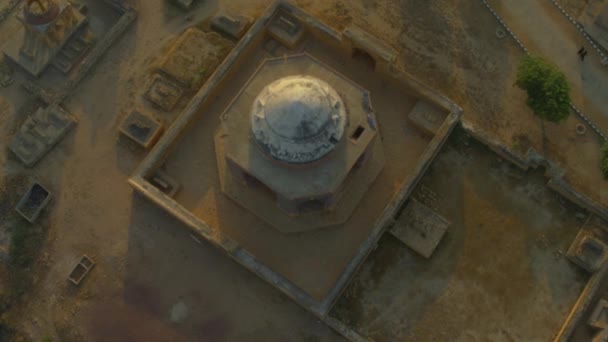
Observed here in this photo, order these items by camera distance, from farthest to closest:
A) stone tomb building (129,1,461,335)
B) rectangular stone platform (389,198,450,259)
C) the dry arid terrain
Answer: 1. the dry arid terrain
2. rectangular stone platform (389,198,450,259)
3. stone tomb building (129,1,461,335)

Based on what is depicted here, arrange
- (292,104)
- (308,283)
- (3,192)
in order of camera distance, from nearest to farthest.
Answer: (292,104) < (308,283) < (3,192)

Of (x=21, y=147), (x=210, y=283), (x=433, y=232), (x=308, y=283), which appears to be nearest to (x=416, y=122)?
(x=433, y=232)

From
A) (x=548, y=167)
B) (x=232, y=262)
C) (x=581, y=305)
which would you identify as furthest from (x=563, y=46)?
(x=232, y=262)

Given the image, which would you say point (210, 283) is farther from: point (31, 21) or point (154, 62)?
point (31, 21)

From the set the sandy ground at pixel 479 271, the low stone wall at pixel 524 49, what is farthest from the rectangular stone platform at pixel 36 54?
the low stone wall at pixel 524 49

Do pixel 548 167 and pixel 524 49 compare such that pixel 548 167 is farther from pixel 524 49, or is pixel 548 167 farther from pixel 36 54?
pixel 36 54

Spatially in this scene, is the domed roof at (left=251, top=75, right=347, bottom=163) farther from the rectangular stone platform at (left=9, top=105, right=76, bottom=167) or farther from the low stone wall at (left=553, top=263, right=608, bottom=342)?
the low stone wall at (left=553, top=263, right=608, bottom=342)

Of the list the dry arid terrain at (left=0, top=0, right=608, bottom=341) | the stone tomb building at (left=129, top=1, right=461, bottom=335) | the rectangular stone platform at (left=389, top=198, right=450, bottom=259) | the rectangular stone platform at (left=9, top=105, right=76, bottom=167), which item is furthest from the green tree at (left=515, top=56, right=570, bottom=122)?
the rectangular stone platform at (left=9, top=105, right=76, bottom=167)
